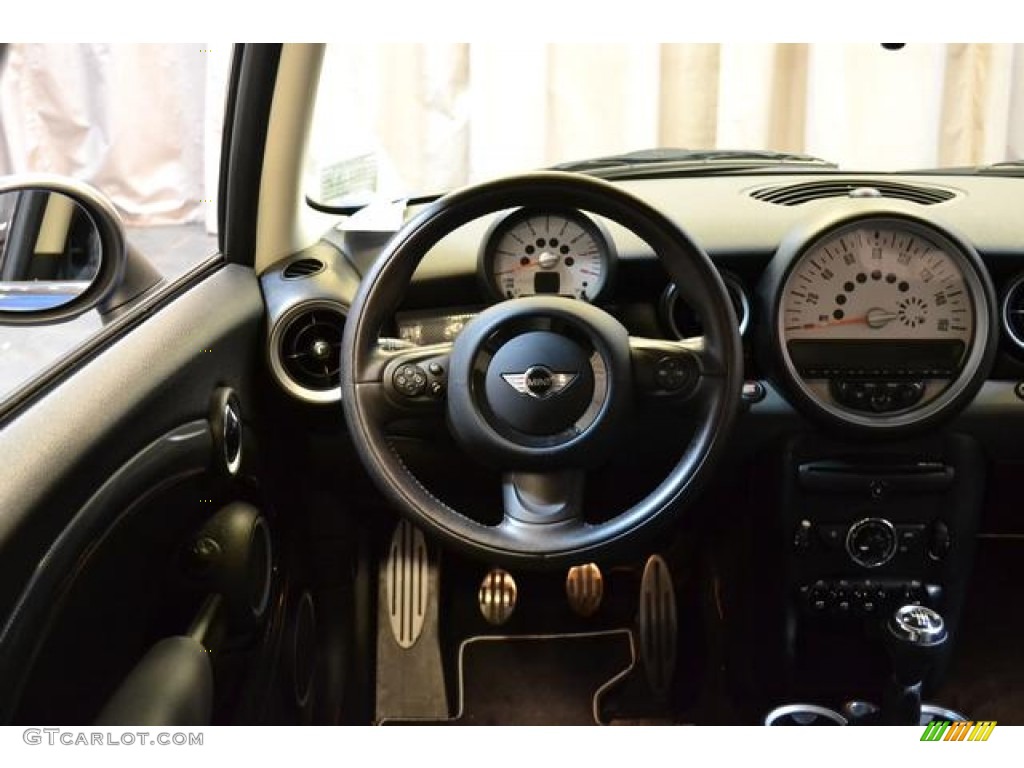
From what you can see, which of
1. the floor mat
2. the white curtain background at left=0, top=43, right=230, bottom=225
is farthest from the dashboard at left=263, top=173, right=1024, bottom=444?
the white curtain background at left=0, top=43, right=230, bottom=225

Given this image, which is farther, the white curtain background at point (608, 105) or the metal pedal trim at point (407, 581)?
the white curtain background at point (608, 105)

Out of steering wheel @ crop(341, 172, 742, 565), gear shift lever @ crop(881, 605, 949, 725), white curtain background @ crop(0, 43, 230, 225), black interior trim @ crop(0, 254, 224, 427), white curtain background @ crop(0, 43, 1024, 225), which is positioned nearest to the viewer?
black interior trim @ crop(0, 254, 224, 427)

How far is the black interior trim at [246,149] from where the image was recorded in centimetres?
145

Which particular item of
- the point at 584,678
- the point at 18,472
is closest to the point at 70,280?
the point at 18,472

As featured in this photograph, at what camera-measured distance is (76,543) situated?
0.93m

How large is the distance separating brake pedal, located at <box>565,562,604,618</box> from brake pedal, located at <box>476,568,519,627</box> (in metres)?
0.10

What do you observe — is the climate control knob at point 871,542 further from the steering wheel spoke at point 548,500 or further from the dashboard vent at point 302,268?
the dashboard vent at point 302,268

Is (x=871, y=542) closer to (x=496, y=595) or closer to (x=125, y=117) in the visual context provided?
(x=496, y=595)

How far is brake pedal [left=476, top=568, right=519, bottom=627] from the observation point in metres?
1.82

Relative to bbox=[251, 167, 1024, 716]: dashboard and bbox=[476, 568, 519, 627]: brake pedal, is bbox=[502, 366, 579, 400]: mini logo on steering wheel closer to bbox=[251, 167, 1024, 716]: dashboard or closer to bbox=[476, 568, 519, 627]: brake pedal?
bbox=[251, 167, 1024, 716]: dashboard

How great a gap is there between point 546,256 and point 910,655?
0.68 m

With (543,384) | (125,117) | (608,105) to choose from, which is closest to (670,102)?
(608,105)

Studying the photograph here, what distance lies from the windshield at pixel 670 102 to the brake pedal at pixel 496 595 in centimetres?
183
